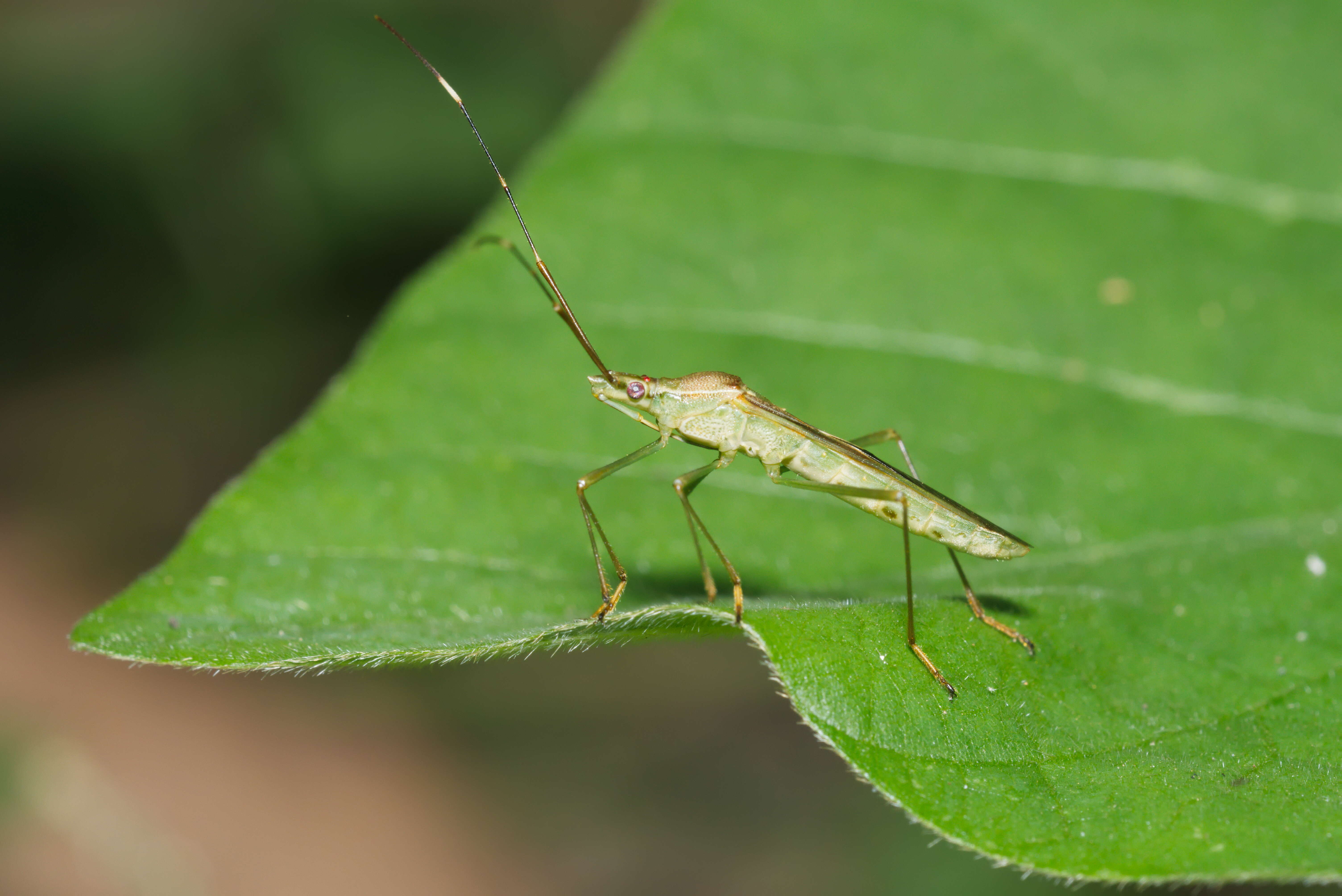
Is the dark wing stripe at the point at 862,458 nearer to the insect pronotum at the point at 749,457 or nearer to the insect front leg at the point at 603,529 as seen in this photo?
the insect pronotum at the point at 749,457

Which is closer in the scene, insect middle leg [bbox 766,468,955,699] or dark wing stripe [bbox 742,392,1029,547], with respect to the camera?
insect middle leg [bbox 766,468,955,699]

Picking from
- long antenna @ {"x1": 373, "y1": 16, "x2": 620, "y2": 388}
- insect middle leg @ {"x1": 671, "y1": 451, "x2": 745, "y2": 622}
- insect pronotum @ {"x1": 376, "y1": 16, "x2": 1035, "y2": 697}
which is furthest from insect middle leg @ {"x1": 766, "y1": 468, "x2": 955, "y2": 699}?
long antenna @ {"x1": 373, "y1": 16, "x2": 620, "y2": 388}

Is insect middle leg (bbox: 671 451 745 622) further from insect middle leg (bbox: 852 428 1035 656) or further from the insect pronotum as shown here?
insect middle leg (bbox: 852 428 1035 656)

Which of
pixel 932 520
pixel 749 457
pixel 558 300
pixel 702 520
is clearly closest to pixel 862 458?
pixel 932 520

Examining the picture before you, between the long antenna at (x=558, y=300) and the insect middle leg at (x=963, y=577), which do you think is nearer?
the insect middle leg at (x=963, y=577)

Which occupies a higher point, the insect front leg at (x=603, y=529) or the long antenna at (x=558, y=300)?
the long antenna at (x=558, y=300)

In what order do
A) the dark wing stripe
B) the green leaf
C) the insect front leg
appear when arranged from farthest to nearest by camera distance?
the dark wing stripe
the insect front leg
the green leaf

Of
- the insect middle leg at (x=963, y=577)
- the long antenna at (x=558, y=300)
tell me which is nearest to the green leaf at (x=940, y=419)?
the insect middle leg at (x=963, y=577)
